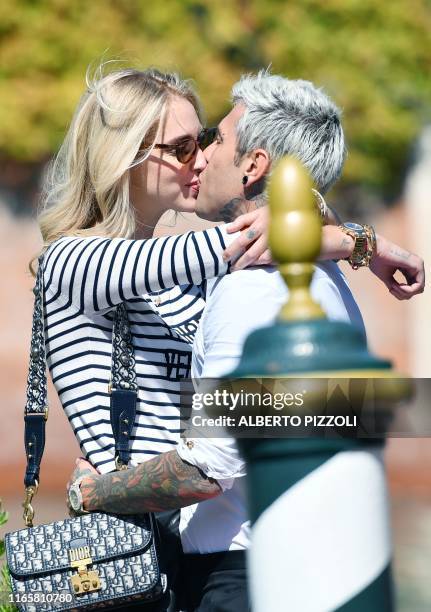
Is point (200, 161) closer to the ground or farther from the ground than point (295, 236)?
farther from the ground

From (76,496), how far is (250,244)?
61cm

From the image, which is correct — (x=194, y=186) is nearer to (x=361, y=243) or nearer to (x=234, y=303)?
(x=361, y=243)

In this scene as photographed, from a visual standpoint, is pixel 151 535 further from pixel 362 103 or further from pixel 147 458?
pixel 362 103

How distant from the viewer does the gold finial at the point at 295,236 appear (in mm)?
1087

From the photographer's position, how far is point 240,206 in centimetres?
207

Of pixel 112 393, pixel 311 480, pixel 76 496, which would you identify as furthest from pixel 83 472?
pixel 311 480

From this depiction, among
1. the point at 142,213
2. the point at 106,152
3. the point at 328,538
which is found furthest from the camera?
the point at 142,213

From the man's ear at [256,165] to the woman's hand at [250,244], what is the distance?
0.55 feet

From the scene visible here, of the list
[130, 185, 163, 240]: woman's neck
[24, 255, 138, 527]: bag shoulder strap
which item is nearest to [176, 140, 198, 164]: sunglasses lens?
[130, 185, 163, 240]: woman's neck

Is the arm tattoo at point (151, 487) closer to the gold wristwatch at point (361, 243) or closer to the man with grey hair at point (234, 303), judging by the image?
the man with grey hair at point (234, 303)

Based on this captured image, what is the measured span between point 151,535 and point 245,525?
18 cm

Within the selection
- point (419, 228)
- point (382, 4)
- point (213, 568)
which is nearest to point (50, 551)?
point (213, 568)

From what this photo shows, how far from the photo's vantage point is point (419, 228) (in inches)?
316

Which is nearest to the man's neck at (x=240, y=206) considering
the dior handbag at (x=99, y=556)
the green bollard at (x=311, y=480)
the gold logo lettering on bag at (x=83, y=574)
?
the dior handbag at (x=99, y=556)
